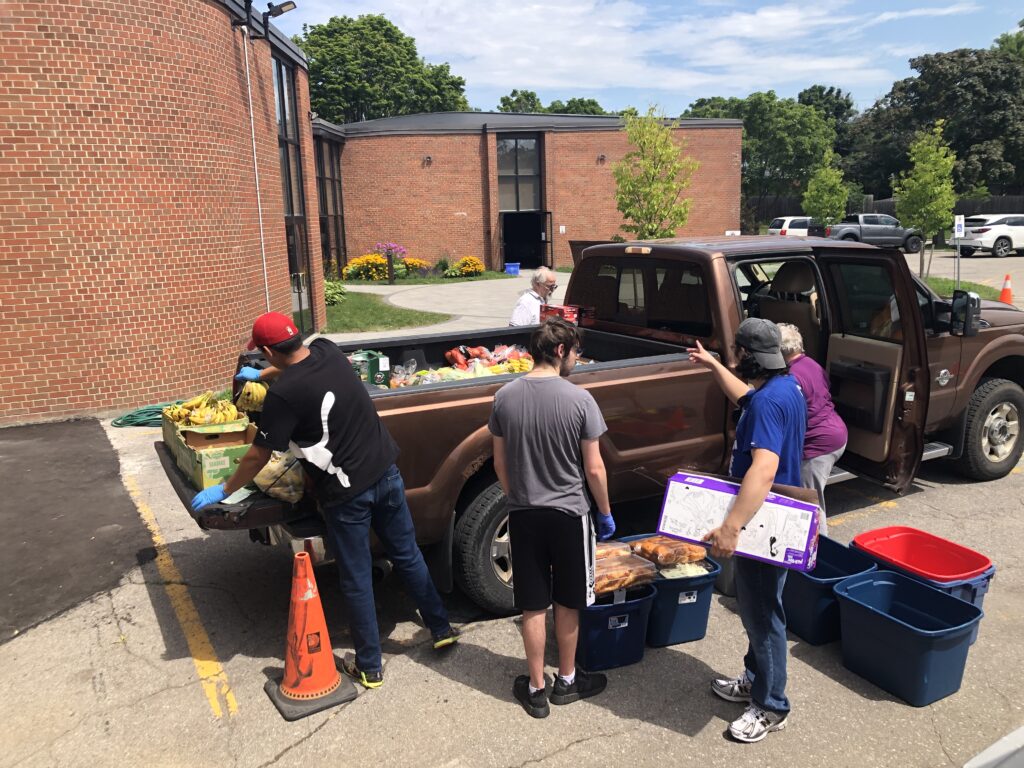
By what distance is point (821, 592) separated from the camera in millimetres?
4117

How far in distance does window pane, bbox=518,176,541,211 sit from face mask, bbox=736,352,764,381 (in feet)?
103

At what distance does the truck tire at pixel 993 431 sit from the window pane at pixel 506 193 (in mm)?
28504

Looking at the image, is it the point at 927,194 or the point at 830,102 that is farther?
the point at 830,102

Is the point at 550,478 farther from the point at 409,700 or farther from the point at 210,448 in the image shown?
the point at 210,448

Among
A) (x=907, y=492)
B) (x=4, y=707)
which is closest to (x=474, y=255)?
(x=907, y=492)

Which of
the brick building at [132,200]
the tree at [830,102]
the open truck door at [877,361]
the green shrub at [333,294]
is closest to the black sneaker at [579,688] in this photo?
the open truck door at [877,361]

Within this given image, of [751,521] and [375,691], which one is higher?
[751,521]

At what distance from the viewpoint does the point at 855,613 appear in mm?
3820

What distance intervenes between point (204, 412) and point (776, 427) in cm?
335

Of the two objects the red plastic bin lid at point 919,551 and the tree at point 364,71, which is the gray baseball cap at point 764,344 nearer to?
the red plastic bin lid at point 919,551

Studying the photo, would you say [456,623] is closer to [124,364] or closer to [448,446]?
[448,446]

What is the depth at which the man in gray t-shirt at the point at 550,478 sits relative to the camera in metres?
3.33

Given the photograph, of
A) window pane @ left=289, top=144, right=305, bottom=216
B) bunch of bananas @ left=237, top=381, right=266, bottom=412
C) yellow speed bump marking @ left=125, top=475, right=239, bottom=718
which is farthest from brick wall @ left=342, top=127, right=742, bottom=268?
bunch of bananas @ left=237, top=381, right=266, bottom=412

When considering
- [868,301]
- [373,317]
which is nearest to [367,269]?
[373,317]
